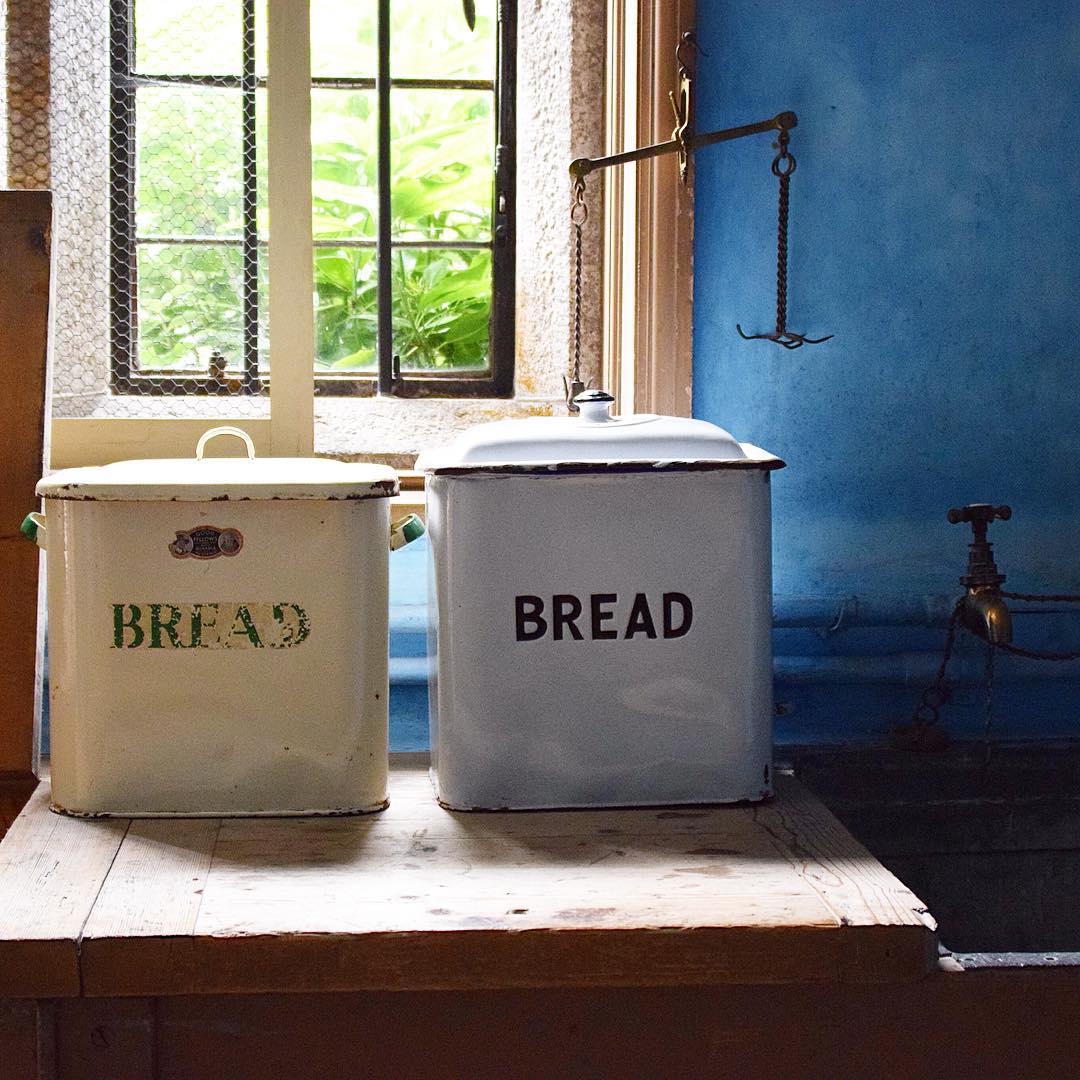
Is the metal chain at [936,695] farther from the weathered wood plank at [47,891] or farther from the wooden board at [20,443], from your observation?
the wooden board at [20,443]

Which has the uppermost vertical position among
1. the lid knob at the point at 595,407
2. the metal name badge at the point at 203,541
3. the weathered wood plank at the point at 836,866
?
the lid knob at the point at 595,407

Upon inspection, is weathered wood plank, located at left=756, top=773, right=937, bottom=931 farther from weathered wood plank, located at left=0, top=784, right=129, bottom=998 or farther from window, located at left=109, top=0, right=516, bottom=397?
window, located at left=109, top=0, right=516, bottom=397

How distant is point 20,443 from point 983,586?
115 cm

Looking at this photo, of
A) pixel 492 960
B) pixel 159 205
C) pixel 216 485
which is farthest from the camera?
pixel 159 205

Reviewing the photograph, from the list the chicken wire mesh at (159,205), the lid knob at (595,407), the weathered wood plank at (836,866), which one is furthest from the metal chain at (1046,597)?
the chicken wire mesh at (159,205)

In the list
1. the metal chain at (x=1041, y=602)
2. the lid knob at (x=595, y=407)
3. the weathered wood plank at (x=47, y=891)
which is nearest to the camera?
the weathered wood plank at (x=47, y=891)

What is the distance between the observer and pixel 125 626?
1.25 metres

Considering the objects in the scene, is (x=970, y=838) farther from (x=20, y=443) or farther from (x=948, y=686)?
(x=20, y=443)

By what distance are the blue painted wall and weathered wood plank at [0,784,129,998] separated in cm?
92

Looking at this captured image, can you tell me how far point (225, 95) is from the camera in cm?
201

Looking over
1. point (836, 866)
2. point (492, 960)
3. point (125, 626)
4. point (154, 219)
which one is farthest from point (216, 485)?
point (154, 219)

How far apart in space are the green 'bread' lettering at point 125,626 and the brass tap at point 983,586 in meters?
0.94

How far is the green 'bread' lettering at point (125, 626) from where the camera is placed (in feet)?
4.09

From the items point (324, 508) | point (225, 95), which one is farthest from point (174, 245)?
point (324, 508)
